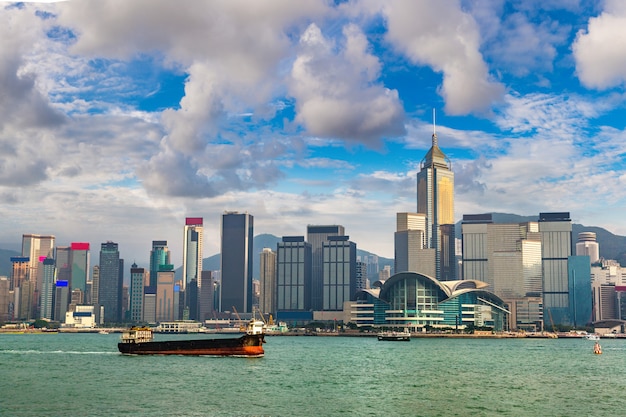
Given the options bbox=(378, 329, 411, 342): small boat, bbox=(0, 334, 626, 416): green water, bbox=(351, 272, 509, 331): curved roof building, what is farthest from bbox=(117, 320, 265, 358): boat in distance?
bbox=(351, 272, 509, 331): curved roof building

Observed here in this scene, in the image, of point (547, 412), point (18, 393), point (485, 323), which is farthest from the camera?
point (485, 323)

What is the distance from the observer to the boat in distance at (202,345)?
2945 inches

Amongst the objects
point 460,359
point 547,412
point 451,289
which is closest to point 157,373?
point 547,412

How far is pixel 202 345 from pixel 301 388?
98.8 feet

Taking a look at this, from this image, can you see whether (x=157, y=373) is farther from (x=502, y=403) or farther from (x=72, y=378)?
(x=502, y=403)

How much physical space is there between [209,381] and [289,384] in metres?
5.58

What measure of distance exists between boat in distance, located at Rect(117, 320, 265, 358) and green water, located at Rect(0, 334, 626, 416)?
217cm

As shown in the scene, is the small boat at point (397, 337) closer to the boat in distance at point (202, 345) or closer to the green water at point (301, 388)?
the boat in distance at point (202, 345)

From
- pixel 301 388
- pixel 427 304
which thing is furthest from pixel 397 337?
pixel 301 388

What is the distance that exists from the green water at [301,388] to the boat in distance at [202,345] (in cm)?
217

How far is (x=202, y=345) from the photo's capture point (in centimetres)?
7675

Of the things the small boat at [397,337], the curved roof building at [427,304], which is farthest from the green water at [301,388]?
the curved roof building at [427,304]

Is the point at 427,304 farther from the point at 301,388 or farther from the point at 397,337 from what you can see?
the point at 301,388

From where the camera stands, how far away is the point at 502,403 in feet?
137
